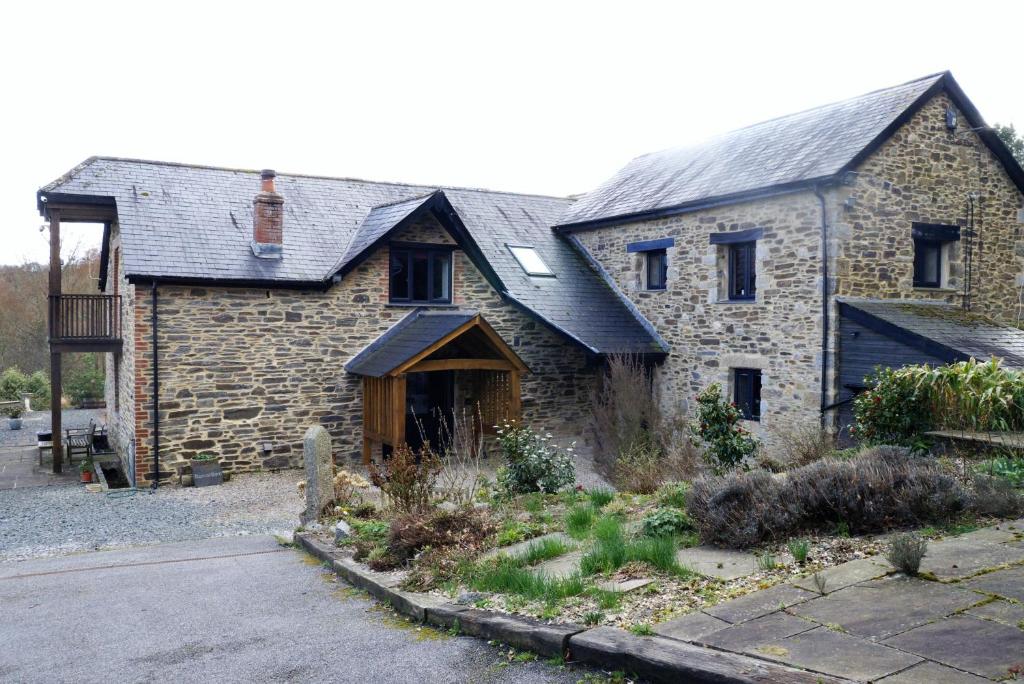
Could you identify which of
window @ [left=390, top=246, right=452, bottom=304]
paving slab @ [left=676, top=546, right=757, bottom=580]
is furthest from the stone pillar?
window @ [left=390, top=246, right=452, bottom=304]

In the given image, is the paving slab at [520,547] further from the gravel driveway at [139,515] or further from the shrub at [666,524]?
the gravel driveway at [139,515]

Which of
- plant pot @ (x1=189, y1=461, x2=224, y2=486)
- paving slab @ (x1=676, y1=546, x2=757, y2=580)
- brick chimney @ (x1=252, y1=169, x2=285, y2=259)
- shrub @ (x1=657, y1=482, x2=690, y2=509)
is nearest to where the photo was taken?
paving slab @ (x1=676, y1=546, x2=757, y2=580)

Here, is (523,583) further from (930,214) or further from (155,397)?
(930,214)

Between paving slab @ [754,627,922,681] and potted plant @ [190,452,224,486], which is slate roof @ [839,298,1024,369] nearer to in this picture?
paving slab @ [754,627,922,681]

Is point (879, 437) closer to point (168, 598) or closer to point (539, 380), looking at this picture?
point (168, 598)

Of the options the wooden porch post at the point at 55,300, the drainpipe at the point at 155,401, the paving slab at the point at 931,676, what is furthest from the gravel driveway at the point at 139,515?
the paving slab at the point at 931,676

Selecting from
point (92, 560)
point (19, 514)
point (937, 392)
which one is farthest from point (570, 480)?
point (19, 514)

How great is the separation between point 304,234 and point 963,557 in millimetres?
14200

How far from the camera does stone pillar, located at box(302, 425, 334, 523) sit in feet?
34.5

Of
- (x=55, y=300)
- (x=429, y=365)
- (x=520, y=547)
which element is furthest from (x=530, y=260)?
(x=520, y=547)

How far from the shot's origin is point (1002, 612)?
4469mm

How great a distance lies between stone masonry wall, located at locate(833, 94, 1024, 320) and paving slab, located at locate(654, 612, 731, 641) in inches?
399

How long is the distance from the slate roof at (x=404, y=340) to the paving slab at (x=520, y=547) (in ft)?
25.0

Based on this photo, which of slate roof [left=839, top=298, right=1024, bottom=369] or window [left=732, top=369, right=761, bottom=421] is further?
window [left=732, top=369, right=761, bottom=421]
